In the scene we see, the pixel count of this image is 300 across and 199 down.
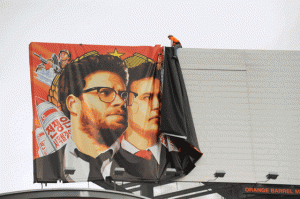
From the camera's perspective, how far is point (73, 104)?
12.2 metres

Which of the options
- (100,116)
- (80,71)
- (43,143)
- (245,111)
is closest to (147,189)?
(100,116)

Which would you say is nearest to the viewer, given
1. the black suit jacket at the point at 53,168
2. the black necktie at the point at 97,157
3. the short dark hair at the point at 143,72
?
the black suit jacket at the point at 53,168

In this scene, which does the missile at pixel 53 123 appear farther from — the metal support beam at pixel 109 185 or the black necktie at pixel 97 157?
the metal support beam at pixel 109 185

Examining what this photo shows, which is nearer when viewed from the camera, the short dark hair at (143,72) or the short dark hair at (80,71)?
the short dark hair at (80,71)

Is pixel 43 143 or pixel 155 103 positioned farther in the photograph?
pixel 155 103

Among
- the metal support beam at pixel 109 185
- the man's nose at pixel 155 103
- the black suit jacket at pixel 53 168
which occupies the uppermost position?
the man's nose at pixel 155 103

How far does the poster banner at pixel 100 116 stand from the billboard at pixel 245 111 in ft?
3.40

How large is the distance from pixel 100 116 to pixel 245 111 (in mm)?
4587

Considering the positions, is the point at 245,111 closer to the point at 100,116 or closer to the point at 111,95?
the point at 111,95

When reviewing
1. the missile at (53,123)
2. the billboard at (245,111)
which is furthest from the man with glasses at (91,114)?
the billboard at (245,111)

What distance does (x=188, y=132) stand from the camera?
11.9 meters

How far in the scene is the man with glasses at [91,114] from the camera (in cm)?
1148

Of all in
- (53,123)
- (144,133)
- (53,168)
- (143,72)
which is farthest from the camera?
(143,72)

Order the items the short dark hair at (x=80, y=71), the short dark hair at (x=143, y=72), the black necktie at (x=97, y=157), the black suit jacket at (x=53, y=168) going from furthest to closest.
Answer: the short dark hair at (x=143, y=72) < the short dark hair at (x=80, y=71) < the black necktie at (x=97, y=157) < the black suit jacket at (x=53, y=168)
